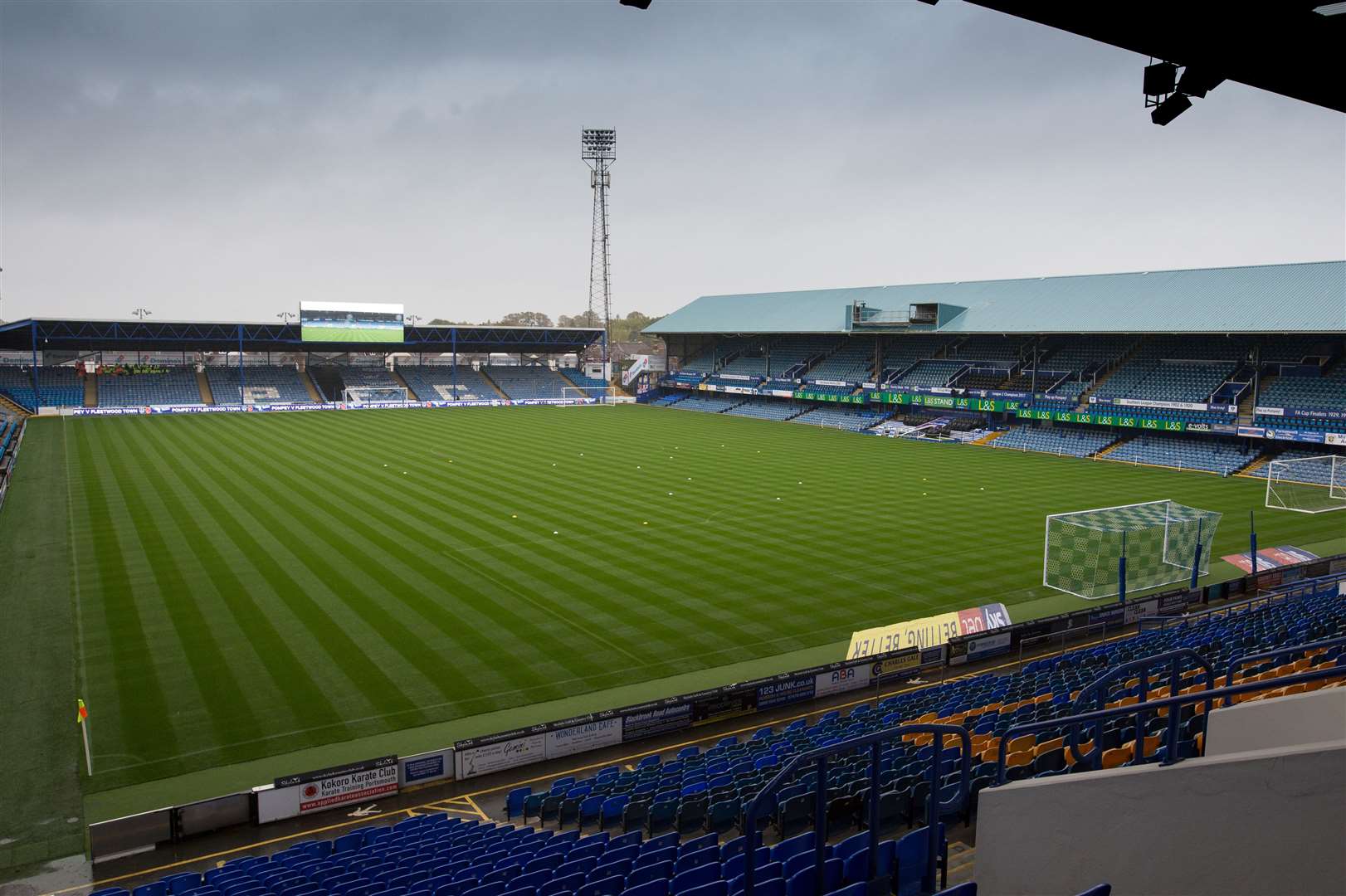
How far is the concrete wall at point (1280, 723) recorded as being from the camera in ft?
20.5

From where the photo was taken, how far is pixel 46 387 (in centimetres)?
7081

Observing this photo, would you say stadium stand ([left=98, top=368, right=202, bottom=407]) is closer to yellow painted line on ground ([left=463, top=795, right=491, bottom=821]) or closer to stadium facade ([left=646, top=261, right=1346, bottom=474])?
stadium facade ([left=646, top=261, right=1346, bottom=474])

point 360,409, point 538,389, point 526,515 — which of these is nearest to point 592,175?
point 538,389

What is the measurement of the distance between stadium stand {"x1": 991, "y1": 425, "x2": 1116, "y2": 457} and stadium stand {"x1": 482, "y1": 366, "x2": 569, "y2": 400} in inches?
1820

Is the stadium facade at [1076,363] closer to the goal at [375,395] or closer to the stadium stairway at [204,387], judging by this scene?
the goal at [375,395]

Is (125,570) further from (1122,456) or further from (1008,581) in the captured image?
(1122,456)

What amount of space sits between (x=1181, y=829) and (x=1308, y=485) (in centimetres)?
4434

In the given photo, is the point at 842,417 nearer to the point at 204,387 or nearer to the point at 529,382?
the point at 529,382

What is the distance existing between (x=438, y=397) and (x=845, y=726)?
7658 cm

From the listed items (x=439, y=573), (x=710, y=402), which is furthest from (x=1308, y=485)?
(x=710, y=402)

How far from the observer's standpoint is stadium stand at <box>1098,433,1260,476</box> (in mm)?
48125

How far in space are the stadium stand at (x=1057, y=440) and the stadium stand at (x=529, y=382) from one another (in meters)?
46.2

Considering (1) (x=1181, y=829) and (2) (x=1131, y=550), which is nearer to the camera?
(1) (x=1181, y=829)

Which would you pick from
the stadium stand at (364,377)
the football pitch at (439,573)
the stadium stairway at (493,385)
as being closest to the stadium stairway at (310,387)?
the stadium stand at (364,377)
